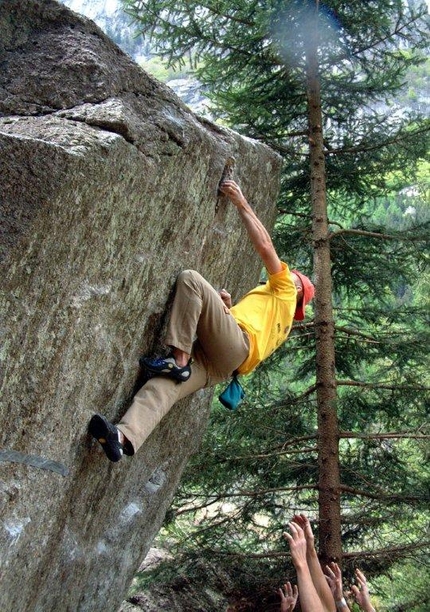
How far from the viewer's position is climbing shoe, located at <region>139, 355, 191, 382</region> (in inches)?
194

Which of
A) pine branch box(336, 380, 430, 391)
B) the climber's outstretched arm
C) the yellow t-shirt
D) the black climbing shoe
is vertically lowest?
the black climbing shoe

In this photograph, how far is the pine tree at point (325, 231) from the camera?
8555mm

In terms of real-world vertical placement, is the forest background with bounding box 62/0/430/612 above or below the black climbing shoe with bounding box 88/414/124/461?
above

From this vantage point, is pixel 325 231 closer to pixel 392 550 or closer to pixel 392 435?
pixel 392 435

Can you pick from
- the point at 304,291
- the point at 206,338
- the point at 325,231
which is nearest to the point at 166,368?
the point at 206,338

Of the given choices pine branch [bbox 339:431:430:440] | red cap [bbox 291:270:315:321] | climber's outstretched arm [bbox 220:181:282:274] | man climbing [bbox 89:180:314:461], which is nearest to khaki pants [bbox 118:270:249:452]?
man climbing [bbox 89:180:314:461]

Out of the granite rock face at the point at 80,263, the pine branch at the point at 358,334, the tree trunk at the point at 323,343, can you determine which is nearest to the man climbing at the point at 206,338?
the granite rock face at the point at 80,263

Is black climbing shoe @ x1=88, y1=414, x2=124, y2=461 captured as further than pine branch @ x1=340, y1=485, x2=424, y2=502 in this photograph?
No

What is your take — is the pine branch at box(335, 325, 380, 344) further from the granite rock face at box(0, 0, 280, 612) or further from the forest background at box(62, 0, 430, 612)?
the granite rock face at box(0, 0, 280, 612)

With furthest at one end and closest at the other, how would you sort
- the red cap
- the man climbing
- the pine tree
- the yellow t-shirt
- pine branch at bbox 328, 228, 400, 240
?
pine branch at bbox 328, 228, 400, 240 → the pine tree → the red cap → the yellow t-shirt → the man climbing

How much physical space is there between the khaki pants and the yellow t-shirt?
21 cm

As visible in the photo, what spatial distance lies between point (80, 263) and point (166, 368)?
126 centimetres

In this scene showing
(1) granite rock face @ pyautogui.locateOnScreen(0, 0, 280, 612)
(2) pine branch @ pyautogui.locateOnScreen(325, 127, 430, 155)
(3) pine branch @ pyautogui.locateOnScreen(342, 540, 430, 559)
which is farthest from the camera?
(2) pine branch @ pyautogui.locateOnScreen(325, 127, 430, 155)

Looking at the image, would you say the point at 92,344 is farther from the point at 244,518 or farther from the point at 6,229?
the point at 244,518
